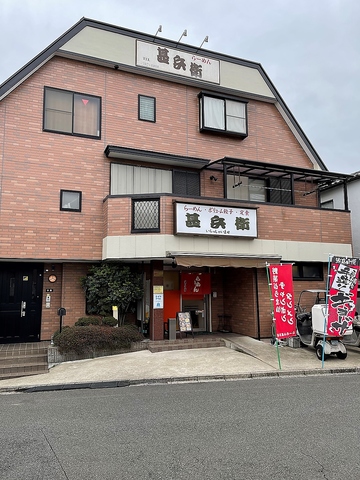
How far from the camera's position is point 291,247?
13281 mm

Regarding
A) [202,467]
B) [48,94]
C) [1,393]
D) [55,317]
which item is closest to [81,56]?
[48,94]

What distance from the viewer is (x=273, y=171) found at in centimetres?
1418

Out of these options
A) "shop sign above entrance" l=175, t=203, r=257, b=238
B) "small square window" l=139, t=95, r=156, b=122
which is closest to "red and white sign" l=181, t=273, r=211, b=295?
"shop sign above entrance" l=175, t=203, r=257, b=238

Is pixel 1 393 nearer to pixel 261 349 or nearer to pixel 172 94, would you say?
pixel 261 349

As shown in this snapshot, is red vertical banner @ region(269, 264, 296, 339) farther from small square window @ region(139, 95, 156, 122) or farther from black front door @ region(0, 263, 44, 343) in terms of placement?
black front door @ region(0, 263, 44, 343)

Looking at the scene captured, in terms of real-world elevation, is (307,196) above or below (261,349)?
above

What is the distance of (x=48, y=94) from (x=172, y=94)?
4.60 meters

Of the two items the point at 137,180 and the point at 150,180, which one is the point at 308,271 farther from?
the point at 137,180

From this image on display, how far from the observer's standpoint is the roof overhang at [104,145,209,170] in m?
12.6

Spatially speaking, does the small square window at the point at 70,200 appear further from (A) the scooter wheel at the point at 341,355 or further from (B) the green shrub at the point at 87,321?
(A) the scooter wheel at the point at 341,355

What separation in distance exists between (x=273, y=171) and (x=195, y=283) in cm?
531

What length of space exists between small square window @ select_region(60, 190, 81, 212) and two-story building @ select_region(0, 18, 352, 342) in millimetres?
35

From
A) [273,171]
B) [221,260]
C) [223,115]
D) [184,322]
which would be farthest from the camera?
[223,115]

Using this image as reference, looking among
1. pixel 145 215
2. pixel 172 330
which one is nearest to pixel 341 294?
pixel 172 330
